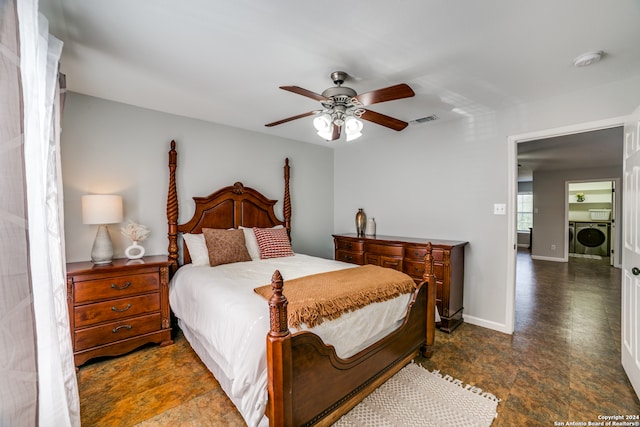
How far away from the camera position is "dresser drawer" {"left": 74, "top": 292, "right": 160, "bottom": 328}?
92.0 inches

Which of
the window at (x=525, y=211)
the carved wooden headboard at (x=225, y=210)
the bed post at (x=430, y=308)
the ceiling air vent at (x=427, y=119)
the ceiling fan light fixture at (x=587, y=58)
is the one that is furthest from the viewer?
the window at (x=525, y=211)

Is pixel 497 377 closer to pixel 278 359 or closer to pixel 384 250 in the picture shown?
pixel 384 250

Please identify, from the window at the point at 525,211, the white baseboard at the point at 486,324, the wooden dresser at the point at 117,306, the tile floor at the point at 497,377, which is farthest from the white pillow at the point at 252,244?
the window at the point at 525,211

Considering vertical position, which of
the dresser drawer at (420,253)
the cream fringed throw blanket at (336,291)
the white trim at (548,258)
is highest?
the dresser drawer at (420,253)

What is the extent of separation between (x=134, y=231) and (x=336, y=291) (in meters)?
2.16

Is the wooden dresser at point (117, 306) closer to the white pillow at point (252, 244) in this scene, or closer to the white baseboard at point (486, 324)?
the white pillow at point (252, 244)

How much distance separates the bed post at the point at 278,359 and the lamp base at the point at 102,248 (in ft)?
6.93

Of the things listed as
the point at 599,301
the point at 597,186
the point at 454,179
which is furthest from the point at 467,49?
the point at 597,186

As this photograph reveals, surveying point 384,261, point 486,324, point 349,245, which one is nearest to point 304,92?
point 384,261

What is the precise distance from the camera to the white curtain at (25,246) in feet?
2.89

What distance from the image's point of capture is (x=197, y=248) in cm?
304

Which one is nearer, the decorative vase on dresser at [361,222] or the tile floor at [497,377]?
the tile floor at [497,377]

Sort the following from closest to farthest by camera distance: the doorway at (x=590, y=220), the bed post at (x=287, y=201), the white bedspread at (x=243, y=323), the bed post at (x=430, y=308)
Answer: the white bedspread at (x=243, y=323)
the bed post at (x=430, y=308)
the bed post at (x=287, y=201)
the doorway at (x=590, y=220)

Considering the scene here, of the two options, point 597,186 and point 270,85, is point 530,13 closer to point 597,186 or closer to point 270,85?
point 270,85
